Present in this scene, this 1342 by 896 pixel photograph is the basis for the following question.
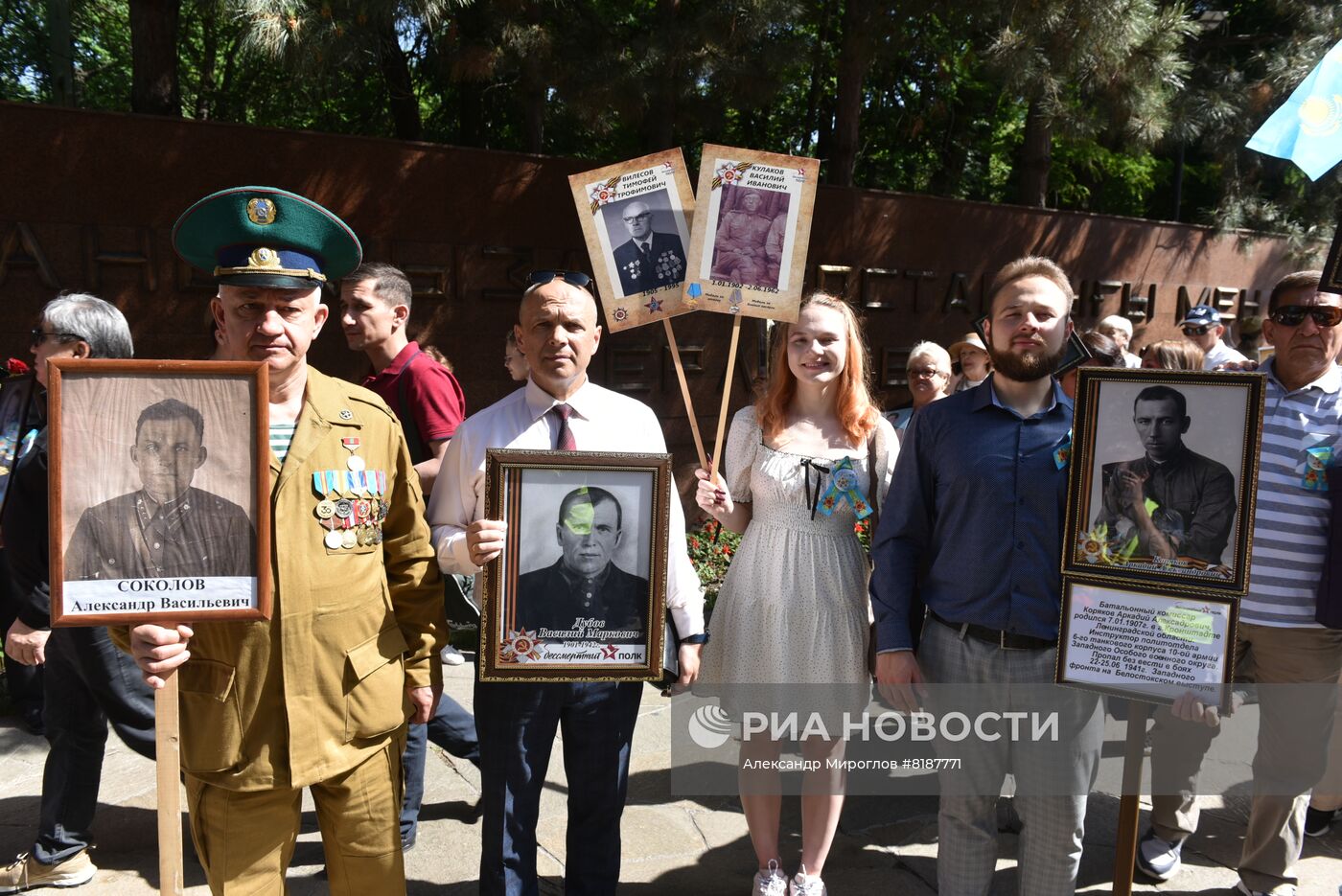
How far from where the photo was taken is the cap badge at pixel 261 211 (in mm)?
2432

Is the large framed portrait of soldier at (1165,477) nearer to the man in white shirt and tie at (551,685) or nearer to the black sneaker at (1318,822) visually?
the man in white shirt and tie at (551,685)

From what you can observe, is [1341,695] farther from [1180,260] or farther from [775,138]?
[775,138]

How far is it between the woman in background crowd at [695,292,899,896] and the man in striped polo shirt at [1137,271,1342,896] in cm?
125

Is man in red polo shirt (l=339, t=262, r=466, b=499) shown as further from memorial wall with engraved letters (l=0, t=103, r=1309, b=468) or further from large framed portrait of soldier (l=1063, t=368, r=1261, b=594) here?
large framed portrait of soldier (l=1063, t=368, r=1261, b=594)

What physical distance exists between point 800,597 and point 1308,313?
76.3 inches

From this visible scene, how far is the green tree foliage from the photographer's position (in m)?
6.53

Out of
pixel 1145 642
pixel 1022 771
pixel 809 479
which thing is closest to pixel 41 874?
pixel 809 479

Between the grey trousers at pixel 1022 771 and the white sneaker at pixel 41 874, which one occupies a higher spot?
the grey trousers at pixel 1022 771

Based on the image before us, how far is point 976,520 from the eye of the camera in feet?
9.49

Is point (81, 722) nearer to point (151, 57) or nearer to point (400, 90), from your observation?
point (151, 57)

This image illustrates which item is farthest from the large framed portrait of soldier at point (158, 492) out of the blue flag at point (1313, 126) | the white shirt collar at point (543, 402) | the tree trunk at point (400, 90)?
the tree trunk at point (400, 90)

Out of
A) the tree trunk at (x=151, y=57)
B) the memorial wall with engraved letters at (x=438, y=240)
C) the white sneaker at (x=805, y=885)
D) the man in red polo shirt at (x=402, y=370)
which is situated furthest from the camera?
the tree trunk at (x=151, y=57)

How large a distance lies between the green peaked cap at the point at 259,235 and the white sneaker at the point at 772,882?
2254 millimetres

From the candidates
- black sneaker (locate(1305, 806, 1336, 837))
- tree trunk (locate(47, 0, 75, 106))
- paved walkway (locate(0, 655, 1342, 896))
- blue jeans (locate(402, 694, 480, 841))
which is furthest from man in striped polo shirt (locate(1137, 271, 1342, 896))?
tree trunk (locate(47, 0, 75, 106))
